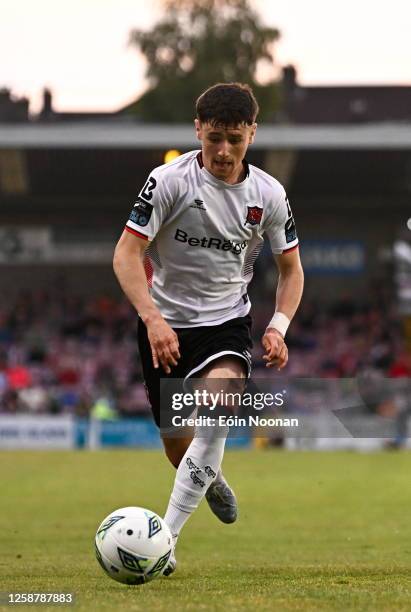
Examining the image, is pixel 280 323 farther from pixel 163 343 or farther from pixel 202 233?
pixel 163 343

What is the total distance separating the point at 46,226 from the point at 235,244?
3046 centimetres

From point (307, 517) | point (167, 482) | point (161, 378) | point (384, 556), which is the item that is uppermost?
point (161, 378)

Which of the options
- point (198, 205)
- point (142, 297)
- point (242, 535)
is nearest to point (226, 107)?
point (198, 205)

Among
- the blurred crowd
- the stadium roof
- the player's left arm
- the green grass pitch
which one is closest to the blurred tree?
the blurred crowd

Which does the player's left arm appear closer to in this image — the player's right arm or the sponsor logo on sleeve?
the player's right arm

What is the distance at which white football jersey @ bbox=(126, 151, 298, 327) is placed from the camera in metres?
6.58

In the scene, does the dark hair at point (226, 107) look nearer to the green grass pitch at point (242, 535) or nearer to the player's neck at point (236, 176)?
the player's neck at point (236, 176)

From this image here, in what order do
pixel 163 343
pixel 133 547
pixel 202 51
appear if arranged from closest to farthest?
pixel 133 547
pixel 163 343
pixel 202 51

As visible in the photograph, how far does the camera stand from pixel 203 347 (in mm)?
6754

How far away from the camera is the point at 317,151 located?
101ft

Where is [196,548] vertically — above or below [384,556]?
below

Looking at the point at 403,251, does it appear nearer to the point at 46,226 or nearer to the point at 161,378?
the point at 46,226

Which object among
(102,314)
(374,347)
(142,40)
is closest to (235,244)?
(374,347)

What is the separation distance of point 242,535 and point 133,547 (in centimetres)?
480
